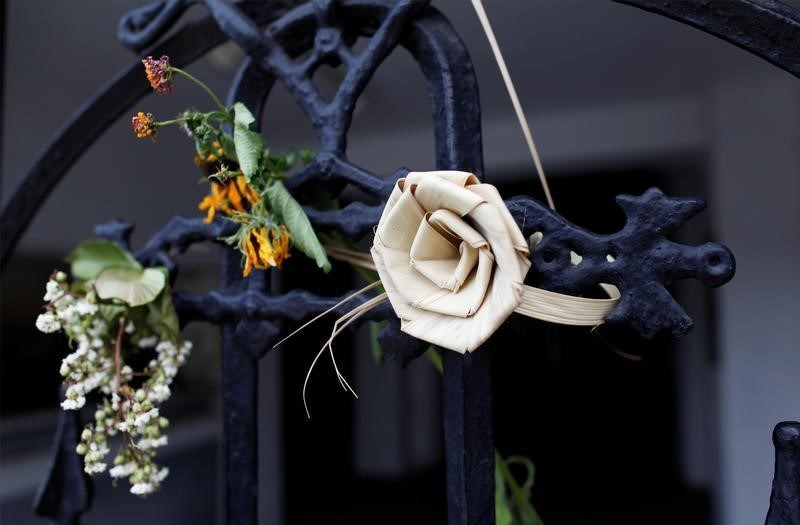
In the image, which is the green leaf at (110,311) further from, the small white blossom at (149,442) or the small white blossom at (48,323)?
the small white blossom at (149,442)

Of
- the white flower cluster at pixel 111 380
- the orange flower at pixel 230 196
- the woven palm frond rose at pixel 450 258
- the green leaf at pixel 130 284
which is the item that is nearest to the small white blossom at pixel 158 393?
the white flower cluster at pixel 111 380

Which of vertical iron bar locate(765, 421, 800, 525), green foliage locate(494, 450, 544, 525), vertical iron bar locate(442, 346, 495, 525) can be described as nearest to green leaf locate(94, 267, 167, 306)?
vertical iron bar locate(442, 346, 495, 525)

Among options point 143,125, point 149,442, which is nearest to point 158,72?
point 143,125

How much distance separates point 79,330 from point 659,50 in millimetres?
1642

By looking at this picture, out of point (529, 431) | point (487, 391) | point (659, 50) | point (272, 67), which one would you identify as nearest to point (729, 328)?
point (659, 50)

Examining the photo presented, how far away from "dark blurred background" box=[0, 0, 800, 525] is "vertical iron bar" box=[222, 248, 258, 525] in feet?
1.12

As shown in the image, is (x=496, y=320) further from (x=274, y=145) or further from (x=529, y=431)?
(x=529, y=431)

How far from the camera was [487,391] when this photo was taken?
65 centimetres

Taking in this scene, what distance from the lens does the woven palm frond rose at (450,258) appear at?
54cm

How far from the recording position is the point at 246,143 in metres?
0.63

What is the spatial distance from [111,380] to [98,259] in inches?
6.1

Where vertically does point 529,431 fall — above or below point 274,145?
below

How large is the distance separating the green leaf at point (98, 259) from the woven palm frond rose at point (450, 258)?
382 millimetres

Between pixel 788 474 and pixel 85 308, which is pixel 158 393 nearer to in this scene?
pixel 85 308
